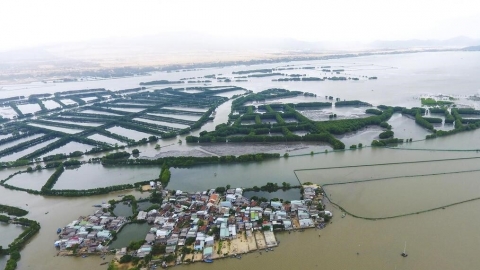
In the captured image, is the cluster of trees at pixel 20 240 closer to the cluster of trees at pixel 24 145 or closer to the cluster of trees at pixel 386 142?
the cluster of trees at pixel 24 145

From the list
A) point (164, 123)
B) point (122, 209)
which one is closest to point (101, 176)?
point (122, 209)

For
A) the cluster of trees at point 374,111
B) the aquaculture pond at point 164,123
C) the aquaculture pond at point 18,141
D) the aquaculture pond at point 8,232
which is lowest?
the aquaculture pond at point 8,232

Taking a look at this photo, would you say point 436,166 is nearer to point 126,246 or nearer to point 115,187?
point 126,246

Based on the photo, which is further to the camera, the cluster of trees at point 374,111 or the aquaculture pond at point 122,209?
the cluster of trees at point 374,111

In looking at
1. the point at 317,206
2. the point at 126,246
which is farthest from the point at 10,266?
the point at 317,206

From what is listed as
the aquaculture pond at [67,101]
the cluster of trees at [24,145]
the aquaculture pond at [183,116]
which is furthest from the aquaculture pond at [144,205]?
the aquaculture pond at [67,101]

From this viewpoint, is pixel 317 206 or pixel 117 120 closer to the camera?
pixel 317 206

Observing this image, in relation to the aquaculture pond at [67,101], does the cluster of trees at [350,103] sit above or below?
below

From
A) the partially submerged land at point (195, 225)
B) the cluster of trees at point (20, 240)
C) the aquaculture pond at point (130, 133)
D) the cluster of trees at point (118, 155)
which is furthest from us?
the aquaculture pond at point (130, 133)
